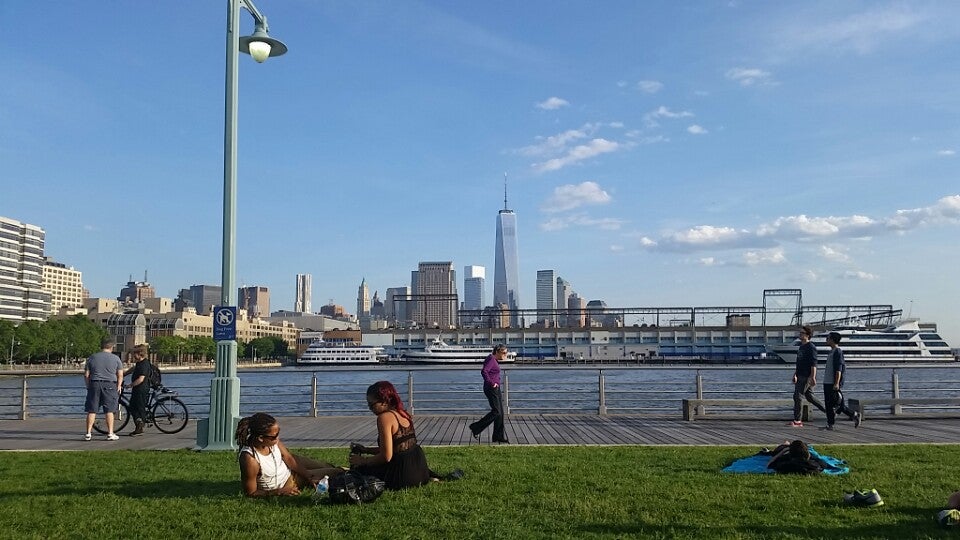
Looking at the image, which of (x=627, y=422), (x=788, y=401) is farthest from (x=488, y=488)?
(x=788, y=401)

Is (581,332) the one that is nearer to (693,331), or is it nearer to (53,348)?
(693,331)

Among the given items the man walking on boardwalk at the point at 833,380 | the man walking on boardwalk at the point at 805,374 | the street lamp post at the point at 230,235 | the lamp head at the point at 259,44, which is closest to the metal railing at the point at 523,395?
the man walking on boardwalk at the point at 805,374

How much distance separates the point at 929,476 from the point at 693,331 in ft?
407

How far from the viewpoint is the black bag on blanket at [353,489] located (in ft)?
20.4

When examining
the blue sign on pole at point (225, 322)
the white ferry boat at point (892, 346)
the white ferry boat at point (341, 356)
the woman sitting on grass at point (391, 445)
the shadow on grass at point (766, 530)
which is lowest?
the white ferry boat at point (341, 356)

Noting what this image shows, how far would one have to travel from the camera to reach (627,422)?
48.4 feet

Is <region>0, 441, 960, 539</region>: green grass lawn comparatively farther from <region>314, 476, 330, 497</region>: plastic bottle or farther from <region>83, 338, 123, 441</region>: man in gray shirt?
<region>83, 338, 123, 441</region>: man in gray shirt

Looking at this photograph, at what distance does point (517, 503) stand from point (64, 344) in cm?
12751

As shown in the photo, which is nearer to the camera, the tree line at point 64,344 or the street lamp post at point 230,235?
the street lamp post at point 230,235

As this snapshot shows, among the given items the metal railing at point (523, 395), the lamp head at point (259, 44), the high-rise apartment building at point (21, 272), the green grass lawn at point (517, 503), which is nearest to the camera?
the green grass lawn at point (517, 503)

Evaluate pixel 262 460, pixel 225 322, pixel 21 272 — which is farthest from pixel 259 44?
pixel 21 272

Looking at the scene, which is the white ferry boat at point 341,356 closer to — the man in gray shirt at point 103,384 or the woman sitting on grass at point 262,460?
the man in gray shirt at point 103,384

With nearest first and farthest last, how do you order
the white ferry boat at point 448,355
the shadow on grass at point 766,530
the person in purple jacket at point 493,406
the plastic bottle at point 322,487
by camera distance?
the shadow on grass at point 766,530 < the plastic bottle at point 322,487 < the person in purple jacket at point 493,406 < the white ferry boat at point 448,355

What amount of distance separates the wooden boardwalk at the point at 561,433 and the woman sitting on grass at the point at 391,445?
434 cm
